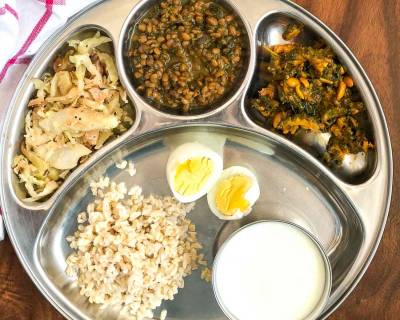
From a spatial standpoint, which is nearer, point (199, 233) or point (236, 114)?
point (236, 114)

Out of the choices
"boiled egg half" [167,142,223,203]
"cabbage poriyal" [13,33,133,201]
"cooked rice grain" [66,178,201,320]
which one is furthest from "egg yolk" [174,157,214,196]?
"cabbage poriyal" [13,33,133,201]

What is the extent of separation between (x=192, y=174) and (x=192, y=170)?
0.02m

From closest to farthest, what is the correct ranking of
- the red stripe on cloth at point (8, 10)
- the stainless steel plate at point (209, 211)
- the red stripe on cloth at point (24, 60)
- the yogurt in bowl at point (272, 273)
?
the red stripe on cloth at point (8, 10) < the yogurt in bowl at point (272, 273) < the red stripe on cloth at point (24, 60) < the stainless steel plate at point (209, 211)

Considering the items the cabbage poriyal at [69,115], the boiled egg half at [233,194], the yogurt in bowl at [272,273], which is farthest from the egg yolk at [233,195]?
the cabbage poriyal at [69,115]

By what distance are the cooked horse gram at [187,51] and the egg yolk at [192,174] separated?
0.76 feet

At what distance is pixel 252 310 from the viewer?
6.63 feet

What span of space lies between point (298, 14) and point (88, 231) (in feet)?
3.88

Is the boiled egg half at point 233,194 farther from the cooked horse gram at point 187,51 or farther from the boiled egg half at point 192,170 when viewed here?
the cooked horse gram at point 187,51

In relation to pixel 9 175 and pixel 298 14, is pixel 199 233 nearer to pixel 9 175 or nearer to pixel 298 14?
pixel 9 175

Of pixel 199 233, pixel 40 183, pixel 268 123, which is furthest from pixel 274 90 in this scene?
pixel 40 183

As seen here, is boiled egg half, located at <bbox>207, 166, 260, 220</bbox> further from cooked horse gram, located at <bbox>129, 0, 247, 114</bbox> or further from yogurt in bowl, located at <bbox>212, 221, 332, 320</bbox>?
cooked horse gram, located at <bbox>129, 0, 247, 114</bbox>

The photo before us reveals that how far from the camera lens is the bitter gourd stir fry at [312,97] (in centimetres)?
203

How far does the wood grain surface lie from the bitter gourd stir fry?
15 cm

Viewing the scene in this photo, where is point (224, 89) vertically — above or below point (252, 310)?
above
